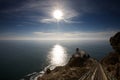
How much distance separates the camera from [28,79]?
397 feet

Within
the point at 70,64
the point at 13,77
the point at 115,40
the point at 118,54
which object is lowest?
the point at 13,77

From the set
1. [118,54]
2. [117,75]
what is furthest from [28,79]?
[117,75]

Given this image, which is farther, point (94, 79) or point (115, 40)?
point (115, 40)

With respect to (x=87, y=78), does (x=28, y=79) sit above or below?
below

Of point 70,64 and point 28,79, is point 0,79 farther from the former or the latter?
point 70,64

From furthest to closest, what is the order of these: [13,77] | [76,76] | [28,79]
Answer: [13,77]
[28,79]
[76,76]

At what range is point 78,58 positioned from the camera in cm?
10562

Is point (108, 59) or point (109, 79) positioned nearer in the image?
point (109, 79)

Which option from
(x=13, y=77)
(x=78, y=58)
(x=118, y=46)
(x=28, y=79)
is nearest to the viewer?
(x=118, y=46)

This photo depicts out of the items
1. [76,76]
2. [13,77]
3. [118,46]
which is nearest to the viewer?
[76,76]

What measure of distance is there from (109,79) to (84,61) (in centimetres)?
5211

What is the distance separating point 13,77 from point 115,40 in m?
93.1

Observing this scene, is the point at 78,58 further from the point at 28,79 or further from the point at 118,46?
the point at 28,79

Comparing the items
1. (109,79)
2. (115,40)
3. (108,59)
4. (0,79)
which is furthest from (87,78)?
(0,79)
